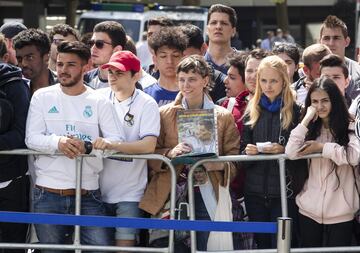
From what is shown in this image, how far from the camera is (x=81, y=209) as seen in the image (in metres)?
6.45

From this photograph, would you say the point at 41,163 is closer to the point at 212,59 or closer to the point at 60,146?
the point at 60,146

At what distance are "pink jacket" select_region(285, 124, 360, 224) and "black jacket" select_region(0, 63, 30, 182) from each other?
2076 millimetres

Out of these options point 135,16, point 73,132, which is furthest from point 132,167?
point 135,16

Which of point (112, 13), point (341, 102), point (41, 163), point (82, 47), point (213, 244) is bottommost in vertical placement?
point (213, 244)

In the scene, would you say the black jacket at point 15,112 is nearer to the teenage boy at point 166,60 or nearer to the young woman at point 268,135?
the teenage boy at point 166,60

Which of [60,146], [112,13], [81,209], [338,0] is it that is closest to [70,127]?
[60,146]

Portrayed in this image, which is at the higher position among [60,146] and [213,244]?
[60,146]

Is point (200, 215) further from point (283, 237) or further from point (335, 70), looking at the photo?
point (335, 70)

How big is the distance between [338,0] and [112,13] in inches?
413

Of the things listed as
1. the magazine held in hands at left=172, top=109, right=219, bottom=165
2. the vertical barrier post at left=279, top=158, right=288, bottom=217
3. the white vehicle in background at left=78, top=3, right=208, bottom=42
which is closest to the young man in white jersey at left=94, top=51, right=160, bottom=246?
the magazine held in hands at left=172, top=109, right=219, bottom=165

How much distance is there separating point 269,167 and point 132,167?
1077 mm

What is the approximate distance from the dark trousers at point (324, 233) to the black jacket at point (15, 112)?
227cm

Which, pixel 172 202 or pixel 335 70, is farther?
pixel 335 70

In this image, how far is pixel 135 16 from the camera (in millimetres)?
20781
